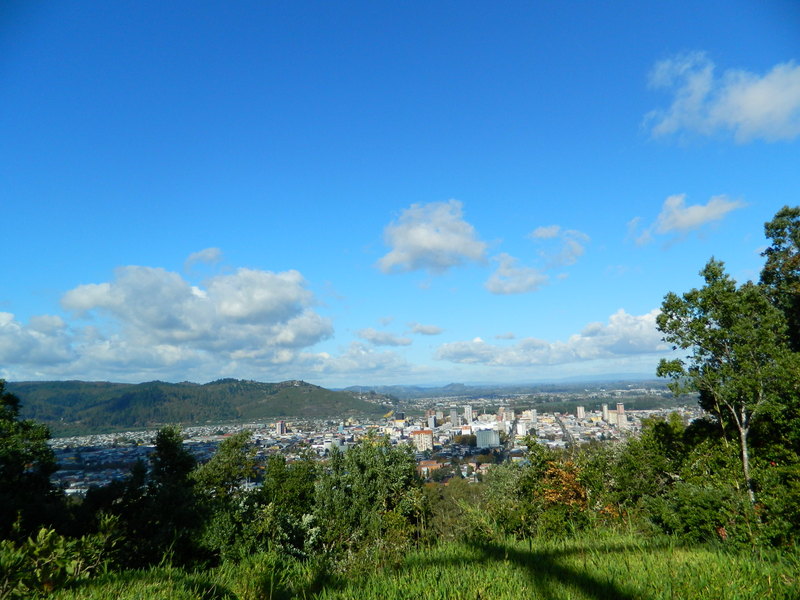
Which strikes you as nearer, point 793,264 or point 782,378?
point 782,378

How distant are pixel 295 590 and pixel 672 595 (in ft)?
7.94

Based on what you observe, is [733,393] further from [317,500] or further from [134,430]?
[134,430]

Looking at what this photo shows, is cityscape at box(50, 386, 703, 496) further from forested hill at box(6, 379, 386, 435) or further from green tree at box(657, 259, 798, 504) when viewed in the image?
forested hill at box(6, 379, 386, 435)

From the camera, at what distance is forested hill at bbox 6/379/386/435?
10369 centimetres

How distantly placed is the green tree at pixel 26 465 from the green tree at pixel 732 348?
65.5 ft

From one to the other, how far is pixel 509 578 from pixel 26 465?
707 inches

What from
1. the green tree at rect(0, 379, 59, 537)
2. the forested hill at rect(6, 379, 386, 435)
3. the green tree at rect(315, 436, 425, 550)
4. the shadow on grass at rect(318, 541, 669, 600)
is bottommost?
the forested hill at rect(6, 379, 386, 435)

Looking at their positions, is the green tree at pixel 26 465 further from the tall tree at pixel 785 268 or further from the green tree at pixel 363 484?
the tall tree at pixel 785 268

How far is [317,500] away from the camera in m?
17.0

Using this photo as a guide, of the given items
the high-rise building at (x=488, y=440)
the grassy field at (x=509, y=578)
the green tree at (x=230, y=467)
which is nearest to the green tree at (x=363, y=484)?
the green tree at (x=230, y=467)

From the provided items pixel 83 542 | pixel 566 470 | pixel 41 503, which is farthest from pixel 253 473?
pixel 83 542

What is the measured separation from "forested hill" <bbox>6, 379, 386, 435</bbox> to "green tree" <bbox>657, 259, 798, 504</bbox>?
105113 mm

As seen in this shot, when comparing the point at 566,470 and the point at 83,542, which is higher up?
the point at 83,542

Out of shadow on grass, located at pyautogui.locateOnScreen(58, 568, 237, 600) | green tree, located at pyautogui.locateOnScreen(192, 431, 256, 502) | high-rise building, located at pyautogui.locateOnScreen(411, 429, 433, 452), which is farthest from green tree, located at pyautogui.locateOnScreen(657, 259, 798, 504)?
high-rise building, located at pyautogui.locateOnScreen(411, 429, 433, 452)
